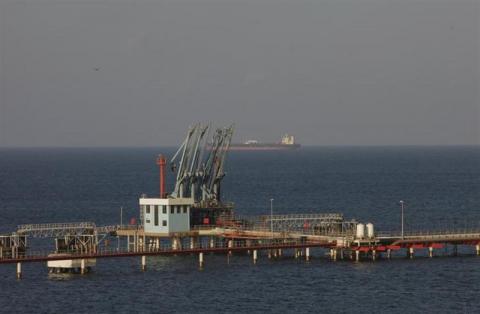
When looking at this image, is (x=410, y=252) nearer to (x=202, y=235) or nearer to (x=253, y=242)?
(x=253, y=242)

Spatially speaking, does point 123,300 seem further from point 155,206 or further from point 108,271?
point 155,206

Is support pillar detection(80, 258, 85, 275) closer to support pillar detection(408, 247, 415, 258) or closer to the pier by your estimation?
the pier

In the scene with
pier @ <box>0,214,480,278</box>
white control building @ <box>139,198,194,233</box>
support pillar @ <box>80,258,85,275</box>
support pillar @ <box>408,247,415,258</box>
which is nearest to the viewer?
support pillar @ <box>80,258,85,275</box>

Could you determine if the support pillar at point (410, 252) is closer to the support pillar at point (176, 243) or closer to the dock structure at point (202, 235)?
the dock structure at point (202, 235)

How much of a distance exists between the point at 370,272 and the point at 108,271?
2443 cm

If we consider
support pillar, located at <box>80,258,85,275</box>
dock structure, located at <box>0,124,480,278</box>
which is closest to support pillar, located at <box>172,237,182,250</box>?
dock structure, located at <box>0,124,480,278</box>

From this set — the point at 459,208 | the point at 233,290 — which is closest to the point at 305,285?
the point at 233,290

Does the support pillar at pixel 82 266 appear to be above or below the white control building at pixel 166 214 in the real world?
below

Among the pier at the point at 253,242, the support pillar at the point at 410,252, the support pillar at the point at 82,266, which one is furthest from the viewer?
the support pillar at the point at 410,252

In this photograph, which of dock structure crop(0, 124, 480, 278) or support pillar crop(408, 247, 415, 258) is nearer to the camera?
dock structure crop(0, 124, 480, 278)

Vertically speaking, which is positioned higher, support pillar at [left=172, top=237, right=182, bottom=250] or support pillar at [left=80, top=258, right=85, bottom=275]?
support pillar at [left=172, top=237, right=182, bottom=250]

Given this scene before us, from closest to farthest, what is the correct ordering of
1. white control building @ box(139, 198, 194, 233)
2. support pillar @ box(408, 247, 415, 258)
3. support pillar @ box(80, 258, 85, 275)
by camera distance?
support pillar @ box(80, 258, 85, 275), support pillar @ box(408, 247, 415, 258), white control building @ box(139, 198, 194, 233)

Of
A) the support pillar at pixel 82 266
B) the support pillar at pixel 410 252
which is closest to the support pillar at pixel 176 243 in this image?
the support pillar at pixel 82 266

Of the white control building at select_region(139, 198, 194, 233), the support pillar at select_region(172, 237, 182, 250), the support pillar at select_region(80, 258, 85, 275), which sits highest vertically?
the white control building at select_region(139, 198, 194, 233)
